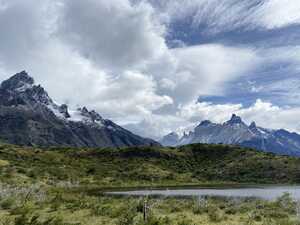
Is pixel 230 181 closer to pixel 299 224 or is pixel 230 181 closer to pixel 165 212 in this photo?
pixel 165 212

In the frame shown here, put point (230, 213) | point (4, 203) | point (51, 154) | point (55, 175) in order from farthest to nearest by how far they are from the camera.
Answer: point (51, 154)
point (55, 175)
point (4, 203)
point (230, 213)

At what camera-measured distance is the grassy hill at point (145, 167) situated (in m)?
117

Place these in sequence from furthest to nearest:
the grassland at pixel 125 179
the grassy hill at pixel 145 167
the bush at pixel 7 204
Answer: the grassy hill at pixel 145 167 → the bush at pixel 7 204 → the grassland at pixel 125 179

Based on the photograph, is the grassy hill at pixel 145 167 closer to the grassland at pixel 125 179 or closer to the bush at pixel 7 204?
the grassland at pixel 125 179

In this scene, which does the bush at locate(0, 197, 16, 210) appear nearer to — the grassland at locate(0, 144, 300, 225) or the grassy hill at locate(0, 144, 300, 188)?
the grassland at locate(0, 144, 300, 225)

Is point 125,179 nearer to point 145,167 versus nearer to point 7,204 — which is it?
point 145,167

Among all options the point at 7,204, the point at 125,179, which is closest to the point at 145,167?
the point at 125,179

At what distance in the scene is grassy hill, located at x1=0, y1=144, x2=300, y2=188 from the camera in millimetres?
117419

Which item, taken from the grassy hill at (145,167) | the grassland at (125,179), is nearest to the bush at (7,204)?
the grassland at (125,179)

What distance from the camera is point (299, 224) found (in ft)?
81.7

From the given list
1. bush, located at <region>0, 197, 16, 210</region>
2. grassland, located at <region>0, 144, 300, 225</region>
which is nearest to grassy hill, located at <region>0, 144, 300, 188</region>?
grassland, located at <region>0, 144, 300, 225</region>

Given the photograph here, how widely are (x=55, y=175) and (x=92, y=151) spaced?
75752 millimetres

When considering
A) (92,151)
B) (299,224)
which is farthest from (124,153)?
(299,224)

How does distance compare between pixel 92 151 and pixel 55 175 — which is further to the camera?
pixel 92 151
